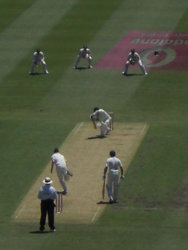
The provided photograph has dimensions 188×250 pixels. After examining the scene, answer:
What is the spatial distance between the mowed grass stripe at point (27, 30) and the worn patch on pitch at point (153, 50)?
4620mm

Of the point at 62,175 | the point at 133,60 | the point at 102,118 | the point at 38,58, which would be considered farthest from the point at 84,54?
the point at 62,175

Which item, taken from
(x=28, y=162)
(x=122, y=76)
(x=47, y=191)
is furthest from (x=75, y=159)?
(x=122, y=76)

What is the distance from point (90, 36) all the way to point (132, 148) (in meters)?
19.1

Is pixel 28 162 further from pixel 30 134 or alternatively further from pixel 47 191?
pixel 47 191

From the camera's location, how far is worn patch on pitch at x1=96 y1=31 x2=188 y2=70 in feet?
184

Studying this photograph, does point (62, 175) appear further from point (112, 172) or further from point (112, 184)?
point (112, 172)

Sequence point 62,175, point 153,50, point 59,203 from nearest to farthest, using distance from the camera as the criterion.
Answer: point 59,203 < point 62,175 < point 153,50

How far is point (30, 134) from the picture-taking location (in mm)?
44844

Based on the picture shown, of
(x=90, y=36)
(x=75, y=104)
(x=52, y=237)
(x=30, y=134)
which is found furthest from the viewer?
(x=90, y=36)

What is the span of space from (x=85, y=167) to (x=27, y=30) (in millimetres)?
22858

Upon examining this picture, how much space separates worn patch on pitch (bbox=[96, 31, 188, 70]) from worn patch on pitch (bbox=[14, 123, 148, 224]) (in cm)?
1020

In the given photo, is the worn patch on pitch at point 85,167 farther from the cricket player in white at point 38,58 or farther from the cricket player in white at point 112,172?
the cricket player in white at point 38,58

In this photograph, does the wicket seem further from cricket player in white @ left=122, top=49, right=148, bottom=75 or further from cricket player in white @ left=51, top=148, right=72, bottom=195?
cricket player in white @ left=122, top=49, right=148, bottom=75

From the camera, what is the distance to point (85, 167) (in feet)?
133
